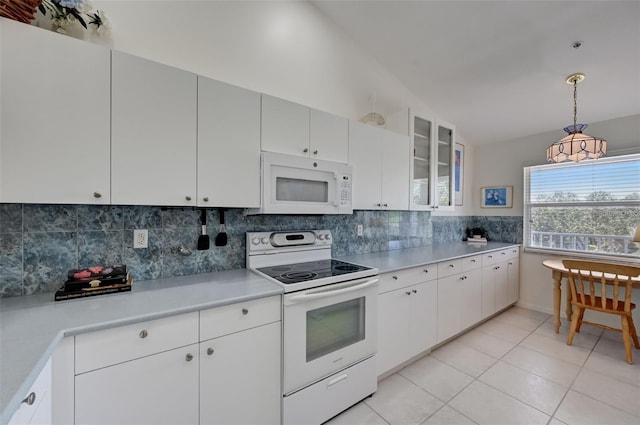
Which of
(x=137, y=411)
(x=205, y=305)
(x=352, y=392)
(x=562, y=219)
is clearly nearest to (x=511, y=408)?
(x=352, y=392)

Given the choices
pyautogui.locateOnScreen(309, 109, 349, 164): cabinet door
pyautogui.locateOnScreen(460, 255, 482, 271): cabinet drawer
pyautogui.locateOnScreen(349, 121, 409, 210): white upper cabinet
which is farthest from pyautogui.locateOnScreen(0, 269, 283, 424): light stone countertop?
pyautogui.locateOnScreen(460, 255, 482, 271): cabinet drawer

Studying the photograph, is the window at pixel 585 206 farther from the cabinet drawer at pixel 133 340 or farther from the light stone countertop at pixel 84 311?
the cabinet drawer at pixel 133 340

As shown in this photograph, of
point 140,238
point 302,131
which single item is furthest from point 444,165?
point 140,238

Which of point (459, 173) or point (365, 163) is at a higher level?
point (459, 173)

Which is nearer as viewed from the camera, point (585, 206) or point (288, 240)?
point (288, 240)

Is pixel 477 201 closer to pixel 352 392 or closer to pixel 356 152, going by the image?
pixel 356 152

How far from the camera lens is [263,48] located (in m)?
2.11

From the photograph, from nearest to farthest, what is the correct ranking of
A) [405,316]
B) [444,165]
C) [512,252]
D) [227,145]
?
[227,145] < [405,316] < [444,165] < [512,252]

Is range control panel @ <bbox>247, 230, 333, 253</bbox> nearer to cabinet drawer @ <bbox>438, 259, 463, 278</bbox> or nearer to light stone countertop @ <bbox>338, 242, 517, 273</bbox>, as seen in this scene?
light stone countertop @ <bbox>338, 242, 517, 273</bbox>

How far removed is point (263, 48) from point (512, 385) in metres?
3.26

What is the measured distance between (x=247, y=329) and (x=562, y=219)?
3.98m

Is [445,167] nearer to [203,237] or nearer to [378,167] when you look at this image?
[378,167]

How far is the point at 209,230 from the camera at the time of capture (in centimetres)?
182

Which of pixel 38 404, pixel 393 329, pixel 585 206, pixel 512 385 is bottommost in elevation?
pixel 512 385
